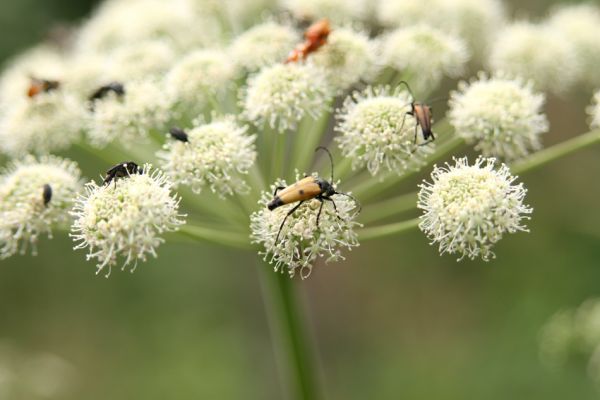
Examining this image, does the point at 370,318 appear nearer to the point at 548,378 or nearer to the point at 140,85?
the point at 548,378

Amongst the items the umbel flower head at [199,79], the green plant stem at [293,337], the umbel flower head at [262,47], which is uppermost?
the umbel flower head at [262,47]

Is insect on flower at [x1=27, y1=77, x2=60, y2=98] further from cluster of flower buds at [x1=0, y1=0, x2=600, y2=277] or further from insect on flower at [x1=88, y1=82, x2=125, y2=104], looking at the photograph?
insect on flower at [x1=88, y1=82, x2=125, y2=104]

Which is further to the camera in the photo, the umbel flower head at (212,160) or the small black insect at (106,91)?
the small black insect at (106,91)

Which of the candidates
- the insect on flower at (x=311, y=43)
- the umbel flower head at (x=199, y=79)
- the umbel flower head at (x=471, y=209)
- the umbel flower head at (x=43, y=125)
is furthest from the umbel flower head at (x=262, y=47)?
the umbel flower head at (x=471, y=209)

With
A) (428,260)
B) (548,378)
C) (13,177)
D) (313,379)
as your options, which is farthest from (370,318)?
(13,177)

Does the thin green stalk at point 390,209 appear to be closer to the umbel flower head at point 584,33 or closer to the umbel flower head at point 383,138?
the umbel flower head at point 383,138

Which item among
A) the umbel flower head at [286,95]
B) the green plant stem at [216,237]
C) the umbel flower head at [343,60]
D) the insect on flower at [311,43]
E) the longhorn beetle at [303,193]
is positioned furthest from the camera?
the umbel flower head at [343,60]
